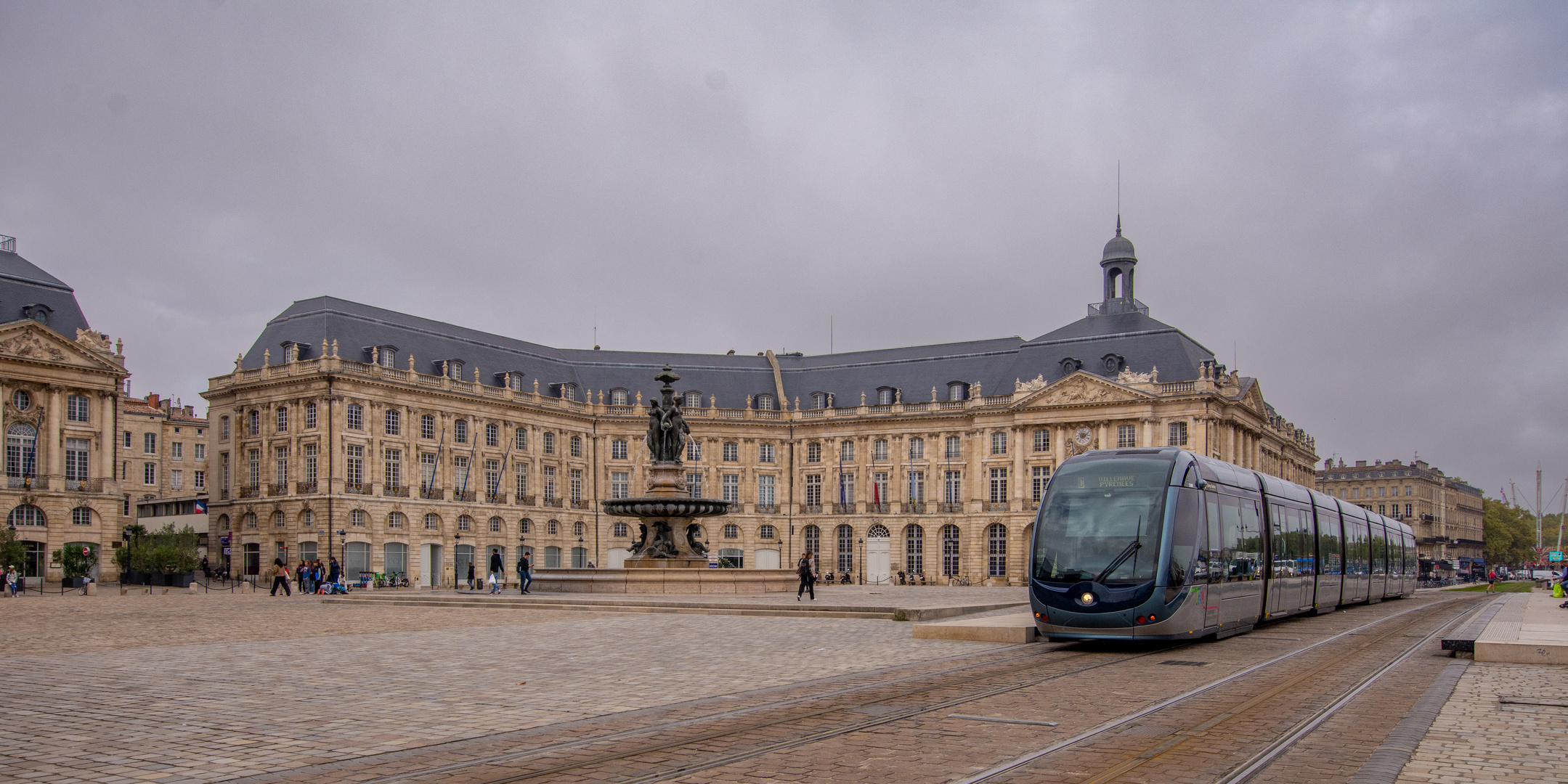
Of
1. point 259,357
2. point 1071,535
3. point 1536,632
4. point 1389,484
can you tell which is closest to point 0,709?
point 1071,535

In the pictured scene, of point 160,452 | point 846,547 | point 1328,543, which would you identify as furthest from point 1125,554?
point 160,452

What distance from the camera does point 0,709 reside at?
13109 mm

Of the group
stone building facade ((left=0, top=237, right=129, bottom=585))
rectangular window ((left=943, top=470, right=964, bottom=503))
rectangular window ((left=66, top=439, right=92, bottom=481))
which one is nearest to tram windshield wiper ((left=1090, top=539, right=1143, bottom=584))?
stone building facade ((left=0, top=237, right=129, bottom=585))

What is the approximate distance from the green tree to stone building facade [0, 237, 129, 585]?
156970 mm

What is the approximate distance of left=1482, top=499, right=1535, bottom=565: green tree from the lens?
16300cm

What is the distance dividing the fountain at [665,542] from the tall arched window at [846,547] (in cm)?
4188

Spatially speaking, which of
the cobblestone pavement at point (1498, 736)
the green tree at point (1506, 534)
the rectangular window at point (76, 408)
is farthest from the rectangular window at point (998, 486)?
the green tree at point (1506, 534)

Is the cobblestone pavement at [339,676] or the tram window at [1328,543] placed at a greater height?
the tram window at [1328,543]

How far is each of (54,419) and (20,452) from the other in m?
2.24

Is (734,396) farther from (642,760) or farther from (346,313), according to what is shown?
(642,760)

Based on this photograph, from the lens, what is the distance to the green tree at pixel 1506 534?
163000 millimetres

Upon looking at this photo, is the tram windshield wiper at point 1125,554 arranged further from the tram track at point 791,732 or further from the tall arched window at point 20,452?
the tall arched window at point 20,452

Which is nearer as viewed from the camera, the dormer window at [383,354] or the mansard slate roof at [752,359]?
the dormer window at [383,354]

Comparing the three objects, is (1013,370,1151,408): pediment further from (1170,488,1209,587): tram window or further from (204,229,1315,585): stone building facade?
(1170,488,1209,587): tram window
